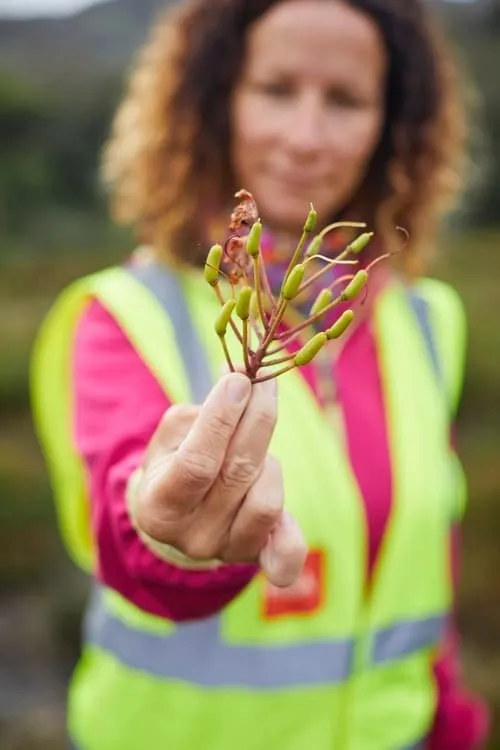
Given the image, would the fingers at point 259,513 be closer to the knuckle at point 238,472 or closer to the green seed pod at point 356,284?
the knuckle at point 238,472

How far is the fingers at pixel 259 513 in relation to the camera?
1072 millimetres

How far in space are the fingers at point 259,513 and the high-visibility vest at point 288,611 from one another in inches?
18.9

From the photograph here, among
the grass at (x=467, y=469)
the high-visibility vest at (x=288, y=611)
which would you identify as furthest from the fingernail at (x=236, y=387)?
the grass at (x=467, y=469)

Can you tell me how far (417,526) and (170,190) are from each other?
76 cm

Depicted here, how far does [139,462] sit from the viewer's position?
130cm

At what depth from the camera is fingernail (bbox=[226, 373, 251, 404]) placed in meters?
0.99

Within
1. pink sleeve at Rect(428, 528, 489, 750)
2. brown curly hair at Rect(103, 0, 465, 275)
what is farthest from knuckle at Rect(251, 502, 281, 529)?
pink sleeve at Rect(428, 528, 489, 750)

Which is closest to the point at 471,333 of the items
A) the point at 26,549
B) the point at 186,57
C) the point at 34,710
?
the point at 26,549

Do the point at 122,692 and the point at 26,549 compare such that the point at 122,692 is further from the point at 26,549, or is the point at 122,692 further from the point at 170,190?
the point at 26,549

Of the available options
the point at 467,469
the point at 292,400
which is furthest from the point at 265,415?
the point at 467,469

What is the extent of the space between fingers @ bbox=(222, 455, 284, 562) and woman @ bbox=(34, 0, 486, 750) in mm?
314

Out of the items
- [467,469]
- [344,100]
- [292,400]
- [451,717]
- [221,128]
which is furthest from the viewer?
[467,469]

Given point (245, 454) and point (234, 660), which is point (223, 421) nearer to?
point (245, 454)

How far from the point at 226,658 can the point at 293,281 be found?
97 cm
